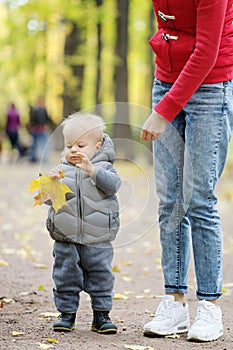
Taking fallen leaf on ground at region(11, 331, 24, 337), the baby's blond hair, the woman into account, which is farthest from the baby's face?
fallen leaf on ground at region(11, 331, 24, 337)

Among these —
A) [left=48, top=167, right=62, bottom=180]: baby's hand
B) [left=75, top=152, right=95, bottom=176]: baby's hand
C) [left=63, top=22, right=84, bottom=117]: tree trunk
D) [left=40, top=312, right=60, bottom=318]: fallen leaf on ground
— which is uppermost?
[left=63, top=22, right=84, bottom=117]: tree trunk

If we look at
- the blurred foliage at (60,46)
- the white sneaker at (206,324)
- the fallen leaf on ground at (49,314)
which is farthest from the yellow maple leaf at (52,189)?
the blurred foliage at (60,46)

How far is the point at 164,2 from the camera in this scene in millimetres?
3783

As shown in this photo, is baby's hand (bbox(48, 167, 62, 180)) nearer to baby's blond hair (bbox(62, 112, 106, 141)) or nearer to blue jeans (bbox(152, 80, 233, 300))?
baby's blond hair (bbox(62, 112, 106, 141))

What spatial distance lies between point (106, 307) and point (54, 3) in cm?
2345

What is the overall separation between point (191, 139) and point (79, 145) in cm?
57

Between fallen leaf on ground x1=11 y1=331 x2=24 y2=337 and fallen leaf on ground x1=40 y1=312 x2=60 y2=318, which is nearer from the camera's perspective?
fallen leaf on ground x1=11 y1=331 x2=24 y2=337

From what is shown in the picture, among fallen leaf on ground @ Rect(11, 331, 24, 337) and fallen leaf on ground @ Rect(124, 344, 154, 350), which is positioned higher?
fallen leaf on ground @ Rect(11, 331, 24, 337)

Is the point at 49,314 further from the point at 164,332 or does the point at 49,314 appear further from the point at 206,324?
the point at 206,324

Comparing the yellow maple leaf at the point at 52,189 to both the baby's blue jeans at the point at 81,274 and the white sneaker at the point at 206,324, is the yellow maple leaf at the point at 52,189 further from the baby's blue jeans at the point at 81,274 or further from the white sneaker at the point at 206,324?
the white sneaker at the point at 206,324

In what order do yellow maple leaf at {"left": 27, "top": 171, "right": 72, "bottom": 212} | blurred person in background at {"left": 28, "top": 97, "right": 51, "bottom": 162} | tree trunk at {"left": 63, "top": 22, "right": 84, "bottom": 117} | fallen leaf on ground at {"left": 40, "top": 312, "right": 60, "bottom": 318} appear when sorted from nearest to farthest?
yellow maple leaf at {"left": 27, "top": 171, "right": 72, "bottom": 212} < fallen leaf on ground at {"left": 40, "top": 312, "right": 60, "bottom": 318} < blurred person in background at {"left": 28, "top": 97, "right": 51, "bottom": 162} < tree trunk at {"left": 63, "top": 22, "right": 84, "bottom": 117}

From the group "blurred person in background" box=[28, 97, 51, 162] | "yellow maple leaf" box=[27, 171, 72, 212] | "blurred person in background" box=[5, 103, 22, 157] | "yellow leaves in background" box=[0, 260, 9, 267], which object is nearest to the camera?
"yellow maple leaf" box=[27, 171, 72, 212]

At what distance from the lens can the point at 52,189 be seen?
12.4 feet

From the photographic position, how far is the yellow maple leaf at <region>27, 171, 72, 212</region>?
148 inches
